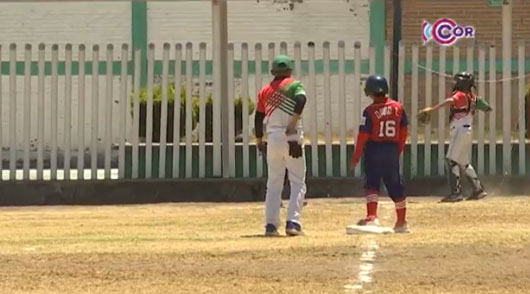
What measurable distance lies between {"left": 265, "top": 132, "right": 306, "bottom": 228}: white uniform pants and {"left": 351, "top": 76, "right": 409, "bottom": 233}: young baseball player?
70 cm

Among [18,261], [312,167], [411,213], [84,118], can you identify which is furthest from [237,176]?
[18,261]

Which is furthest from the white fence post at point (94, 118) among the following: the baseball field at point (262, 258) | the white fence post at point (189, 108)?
the baseball field at point (262, 258)

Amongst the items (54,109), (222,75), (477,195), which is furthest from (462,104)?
(54,109)

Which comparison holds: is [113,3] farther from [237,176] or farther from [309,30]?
[237,176]

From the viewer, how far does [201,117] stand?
16.6 meters

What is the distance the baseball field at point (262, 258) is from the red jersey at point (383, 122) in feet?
3.47

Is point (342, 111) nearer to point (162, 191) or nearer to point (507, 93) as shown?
point (507, 93)

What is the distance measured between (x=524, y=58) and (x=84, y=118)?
21.3 feet

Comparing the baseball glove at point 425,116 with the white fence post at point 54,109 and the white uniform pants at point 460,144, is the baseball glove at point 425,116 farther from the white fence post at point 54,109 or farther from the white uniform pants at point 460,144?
the white fence post at point 54,109

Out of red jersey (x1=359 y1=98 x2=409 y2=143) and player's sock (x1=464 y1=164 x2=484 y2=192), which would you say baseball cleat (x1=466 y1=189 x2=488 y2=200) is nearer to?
player's sock (x1=464 y1=164 x2=484 y2=192)

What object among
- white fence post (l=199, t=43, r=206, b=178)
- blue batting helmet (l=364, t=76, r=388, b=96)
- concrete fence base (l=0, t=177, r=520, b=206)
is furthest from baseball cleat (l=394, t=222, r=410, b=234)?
white fence post (l=199, t=43, r=206, b=178)

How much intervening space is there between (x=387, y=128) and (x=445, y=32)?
1465cm

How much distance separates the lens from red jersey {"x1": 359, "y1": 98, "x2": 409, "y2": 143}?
11.3m

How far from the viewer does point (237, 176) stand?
54.5 feet
